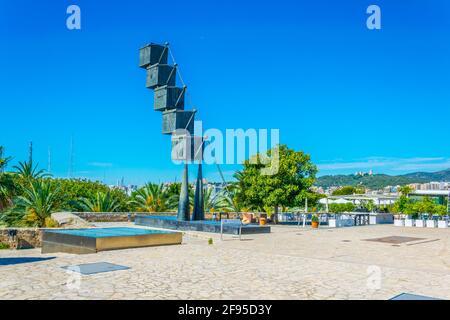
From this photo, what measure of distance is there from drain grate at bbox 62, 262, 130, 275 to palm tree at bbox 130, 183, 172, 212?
20.9 meters

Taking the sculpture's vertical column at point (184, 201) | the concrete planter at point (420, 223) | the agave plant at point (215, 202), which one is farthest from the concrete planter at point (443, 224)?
the sculpture's vertical column at point (184, 201)

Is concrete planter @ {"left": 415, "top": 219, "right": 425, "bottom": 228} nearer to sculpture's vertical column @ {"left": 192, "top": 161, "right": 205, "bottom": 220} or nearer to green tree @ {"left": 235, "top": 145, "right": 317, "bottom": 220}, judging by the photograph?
green tree @ {"left": 235, "top": 145, "right": 317, "bottom": 220}

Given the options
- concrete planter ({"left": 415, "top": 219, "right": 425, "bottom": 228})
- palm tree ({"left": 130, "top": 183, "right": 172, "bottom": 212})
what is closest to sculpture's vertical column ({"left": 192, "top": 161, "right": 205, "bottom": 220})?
palm tree ({"left": 130, "top": 183, "right": 172, "bottom": 212})

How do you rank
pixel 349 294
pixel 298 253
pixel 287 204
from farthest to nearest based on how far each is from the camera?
pixel 287 204
pixel 298 253
pixel 349 294

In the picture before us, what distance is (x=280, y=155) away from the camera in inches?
1241

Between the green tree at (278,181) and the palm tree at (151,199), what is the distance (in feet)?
19.7

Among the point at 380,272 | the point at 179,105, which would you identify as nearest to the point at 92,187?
the point at 179,105

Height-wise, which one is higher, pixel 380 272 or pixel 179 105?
pixel 179 105

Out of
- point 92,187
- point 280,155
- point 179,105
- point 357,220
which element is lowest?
point 357,220

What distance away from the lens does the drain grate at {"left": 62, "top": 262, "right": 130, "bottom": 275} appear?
940cm

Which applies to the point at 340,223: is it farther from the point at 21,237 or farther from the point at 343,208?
the point at 343,208

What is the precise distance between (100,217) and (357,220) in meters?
19.9
